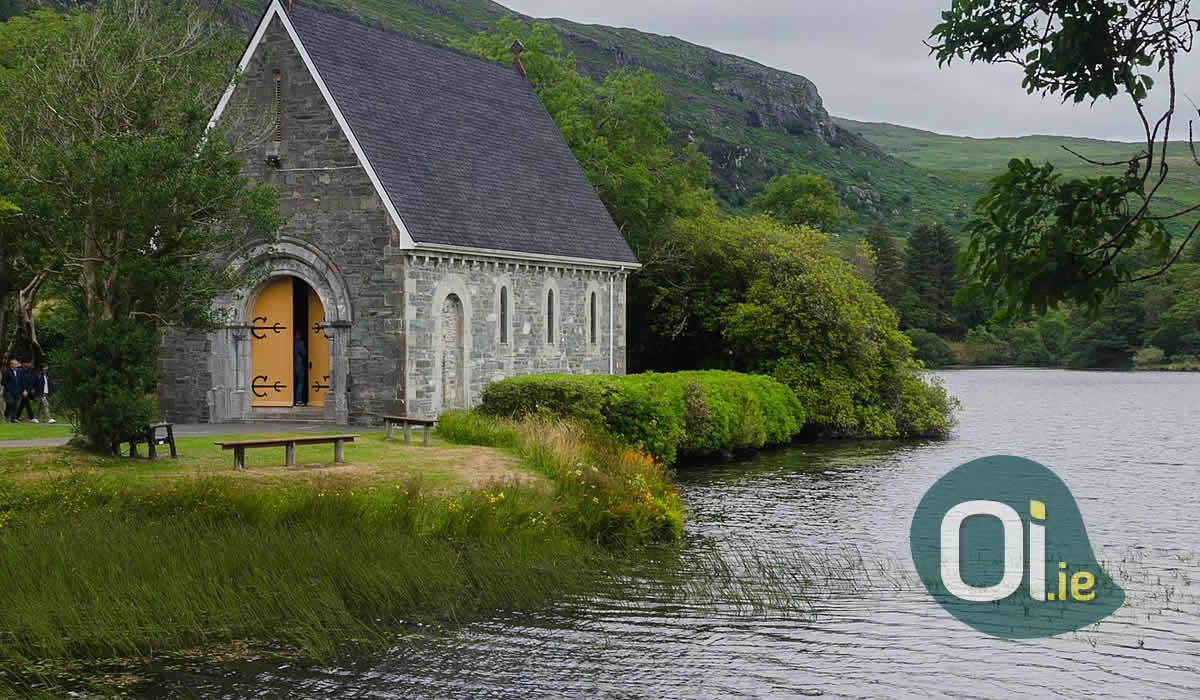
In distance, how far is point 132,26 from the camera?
2255cm

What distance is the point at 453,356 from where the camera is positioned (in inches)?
1276

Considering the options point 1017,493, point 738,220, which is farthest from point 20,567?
point 738,220

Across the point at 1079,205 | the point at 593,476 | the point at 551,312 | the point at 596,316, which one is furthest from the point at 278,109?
the point at 1079,205

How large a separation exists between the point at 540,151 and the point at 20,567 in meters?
27.3

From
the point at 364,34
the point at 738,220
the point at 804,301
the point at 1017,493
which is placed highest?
the point at 364,34

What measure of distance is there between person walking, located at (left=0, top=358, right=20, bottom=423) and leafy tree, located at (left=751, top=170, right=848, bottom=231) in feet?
181

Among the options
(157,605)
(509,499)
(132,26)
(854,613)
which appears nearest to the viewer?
(157,605)

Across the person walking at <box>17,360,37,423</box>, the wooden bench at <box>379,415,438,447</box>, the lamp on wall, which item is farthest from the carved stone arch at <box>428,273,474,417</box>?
the person walking at <box>17,360,37,423</box>

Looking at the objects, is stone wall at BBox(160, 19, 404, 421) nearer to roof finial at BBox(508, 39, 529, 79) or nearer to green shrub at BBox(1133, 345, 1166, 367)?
roof finial at BBox(508, 39, 529, 79)

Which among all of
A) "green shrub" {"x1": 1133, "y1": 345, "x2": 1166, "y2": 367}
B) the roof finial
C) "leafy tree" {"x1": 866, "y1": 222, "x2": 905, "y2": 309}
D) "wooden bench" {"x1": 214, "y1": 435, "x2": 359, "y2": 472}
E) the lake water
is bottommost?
"green shrub" {"x1": 1133, "y1": 345, "x2": 1166, "y2": 367}

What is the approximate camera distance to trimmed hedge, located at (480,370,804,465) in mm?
29219

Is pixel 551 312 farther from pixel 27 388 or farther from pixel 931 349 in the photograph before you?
pixel 931 349

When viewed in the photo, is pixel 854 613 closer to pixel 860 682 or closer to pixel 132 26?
pixel 860 682

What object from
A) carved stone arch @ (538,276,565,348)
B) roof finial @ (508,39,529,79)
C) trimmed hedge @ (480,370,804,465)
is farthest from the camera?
roof finial @ (508,39,529,79)
